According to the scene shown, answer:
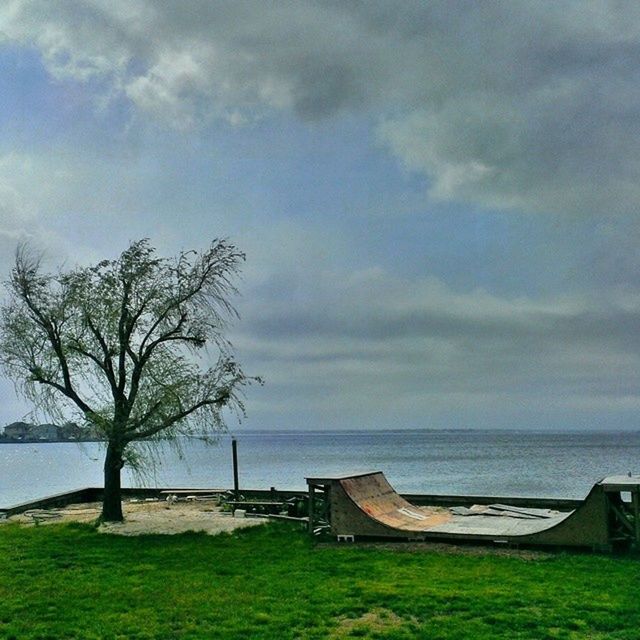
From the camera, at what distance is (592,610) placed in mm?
8211

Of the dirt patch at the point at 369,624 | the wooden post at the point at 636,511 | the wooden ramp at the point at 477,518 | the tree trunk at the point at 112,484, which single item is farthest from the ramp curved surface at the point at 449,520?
the tree trunk at the point at 112,484

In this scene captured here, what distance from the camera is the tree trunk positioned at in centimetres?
1752

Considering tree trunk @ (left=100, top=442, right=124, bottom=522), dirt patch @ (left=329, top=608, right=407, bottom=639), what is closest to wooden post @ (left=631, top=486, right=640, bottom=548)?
dirt patch @ (left=329, top=608, right=407, bottom=639)

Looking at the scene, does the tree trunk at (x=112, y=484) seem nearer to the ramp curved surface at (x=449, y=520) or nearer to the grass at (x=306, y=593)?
the grass at (x=306, y=593)

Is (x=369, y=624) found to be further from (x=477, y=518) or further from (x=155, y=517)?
(x=155, y=517)

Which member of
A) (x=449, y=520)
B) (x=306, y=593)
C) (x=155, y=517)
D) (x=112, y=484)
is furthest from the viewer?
(x=155, y=517)

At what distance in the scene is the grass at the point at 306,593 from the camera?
7.77 metres

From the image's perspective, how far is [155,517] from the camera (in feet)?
59.6

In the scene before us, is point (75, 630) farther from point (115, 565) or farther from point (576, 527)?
point (576, 527)

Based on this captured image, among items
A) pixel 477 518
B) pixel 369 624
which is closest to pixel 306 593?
pixel 369 624

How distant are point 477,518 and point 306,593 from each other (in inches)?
258

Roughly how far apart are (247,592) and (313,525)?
533cm

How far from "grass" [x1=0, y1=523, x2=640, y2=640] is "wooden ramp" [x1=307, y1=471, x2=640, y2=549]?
65 cm

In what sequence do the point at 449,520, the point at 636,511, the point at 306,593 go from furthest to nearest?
the point at 449,520, the point at 636,511, the point at 306,593
